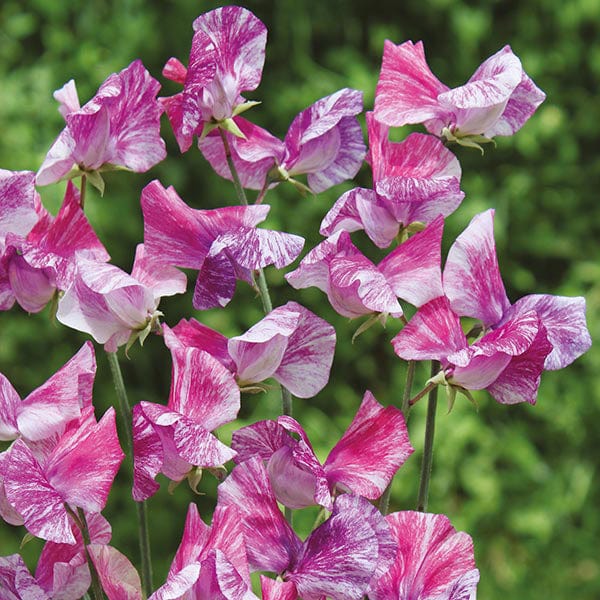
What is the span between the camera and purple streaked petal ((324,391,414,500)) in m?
0.58

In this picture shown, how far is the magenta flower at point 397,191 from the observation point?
0.60 m

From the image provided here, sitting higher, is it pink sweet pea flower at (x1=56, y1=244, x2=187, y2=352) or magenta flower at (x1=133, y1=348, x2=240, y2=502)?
pink sweet pea flower at (x1=56, y1=244, x2=187, y2=352)

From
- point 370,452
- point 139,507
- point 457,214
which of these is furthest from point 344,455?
point 457,214

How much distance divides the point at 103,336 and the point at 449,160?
0.66 feet

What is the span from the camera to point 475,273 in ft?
1.99

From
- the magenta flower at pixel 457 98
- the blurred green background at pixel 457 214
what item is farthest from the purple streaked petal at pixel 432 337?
the blurred green background at pixel 457 214

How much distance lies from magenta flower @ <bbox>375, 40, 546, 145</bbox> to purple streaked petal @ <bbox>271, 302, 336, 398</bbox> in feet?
0.40

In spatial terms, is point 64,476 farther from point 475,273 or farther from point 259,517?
point 475,273

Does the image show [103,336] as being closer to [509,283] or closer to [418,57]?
[418,57]

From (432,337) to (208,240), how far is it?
0.12 metres

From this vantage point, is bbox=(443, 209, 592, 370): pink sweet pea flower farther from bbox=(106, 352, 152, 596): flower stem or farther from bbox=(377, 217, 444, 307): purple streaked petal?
bbox=(106, 352, 152, 596): flower stem

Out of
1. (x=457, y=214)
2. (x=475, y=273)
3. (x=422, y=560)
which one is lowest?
(x=457, y=214)

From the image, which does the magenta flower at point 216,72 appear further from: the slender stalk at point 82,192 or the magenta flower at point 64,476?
the magenta flower at point 64,476

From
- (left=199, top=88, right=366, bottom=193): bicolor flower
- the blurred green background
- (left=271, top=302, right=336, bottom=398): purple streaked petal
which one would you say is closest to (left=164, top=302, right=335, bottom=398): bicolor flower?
(left=271, top=302, right=336, bottom=398): purple streaked petal
